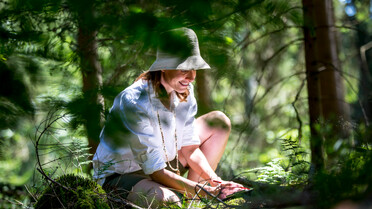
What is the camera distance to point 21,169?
6.67 metres

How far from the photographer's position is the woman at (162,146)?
2654 millimetres

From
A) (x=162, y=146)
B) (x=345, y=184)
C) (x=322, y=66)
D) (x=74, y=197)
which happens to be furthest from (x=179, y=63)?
(x=322, y=66)

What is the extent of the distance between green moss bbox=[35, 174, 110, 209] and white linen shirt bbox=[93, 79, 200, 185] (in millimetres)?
141

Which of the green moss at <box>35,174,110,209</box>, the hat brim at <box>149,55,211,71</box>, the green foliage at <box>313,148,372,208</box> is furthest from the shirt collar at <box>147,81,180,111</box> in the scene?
the green foliage at <box>313,148,372,208</box>

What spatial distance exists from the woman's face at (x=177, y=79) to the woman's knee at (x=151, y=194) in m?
0.72

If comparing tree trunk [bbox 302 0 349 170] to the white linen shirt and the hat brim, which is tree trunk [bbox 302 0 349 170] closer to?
the white linen shirt

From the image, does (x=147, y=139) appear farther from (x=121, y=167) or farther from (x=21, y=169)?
(x=21, y=169)

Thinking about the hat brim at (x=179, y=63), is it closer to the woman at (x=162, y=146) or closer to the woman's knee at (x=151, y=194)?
the woman at (x=162, y=146)

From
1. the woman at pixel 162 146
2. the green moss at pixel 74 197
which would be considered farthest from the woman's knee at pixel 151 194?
the green moss at pixel 74 197

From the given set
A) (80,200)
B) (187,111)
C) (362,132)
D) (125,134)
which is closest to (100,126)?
Answer: (125,134)

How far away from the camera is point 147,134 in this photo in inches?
111

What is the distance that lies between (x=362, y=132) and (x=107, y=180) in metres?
1.90

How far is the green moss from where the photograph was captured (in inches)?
86.5

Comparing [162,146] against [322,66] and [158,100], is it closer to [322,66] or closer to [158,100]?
[158,100]
